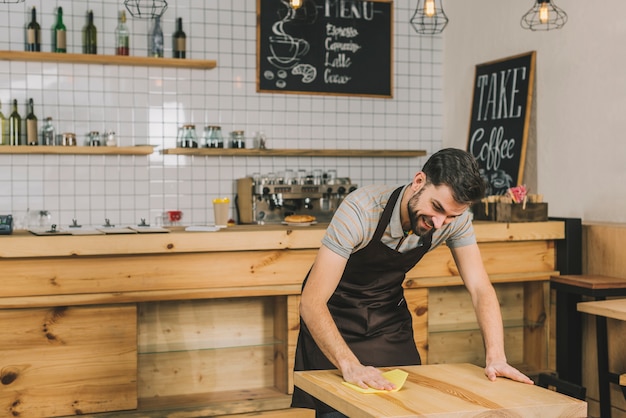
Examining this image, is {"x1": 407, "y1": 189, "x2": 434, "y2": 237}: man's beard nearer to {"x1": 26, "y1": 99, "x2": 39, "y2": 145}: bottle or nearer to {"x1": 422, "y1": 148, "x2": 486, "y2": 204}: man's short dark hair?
{"x1": 422, "y1": 148, "x2": 486, "y2": 204}: man's short dark hair

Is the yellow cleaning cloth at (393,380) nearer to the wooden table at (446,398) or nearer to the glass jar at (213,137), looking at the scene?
the wooden table at (446,398)

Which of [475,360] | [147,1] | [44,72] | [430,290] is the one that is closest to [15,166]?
[44,72]

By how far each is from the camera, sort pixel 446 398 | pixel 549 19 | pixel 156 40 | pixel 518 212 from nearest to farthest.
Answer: pixel 446 398
pixel 518 212
pixel 549 19
pixel 156 40

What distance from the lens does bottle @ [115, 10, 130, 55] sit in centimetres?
526

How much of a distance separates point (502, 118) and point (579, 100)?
71 centimetres

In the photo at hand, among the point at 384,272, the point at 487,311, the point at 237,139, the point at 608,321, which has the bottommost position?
the point at 608,321

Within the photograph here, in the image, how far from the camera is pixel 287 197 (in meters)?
5.23

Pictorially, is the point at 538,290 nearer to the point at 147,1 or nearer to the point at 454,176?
the point at 454,176

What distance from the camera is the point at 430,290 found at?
15.0ft

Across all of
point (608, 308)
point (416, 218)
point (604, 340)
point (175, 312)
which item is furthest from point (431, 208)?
point (175, 312)

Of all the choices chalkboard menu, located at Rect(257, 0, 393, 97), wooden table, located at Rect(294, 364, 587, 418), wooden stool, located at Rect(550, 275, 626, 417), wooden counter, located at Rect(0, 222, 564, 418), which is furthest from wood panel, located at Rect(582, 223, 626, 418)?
chalkboard menu, located at Rect(257, 0, 393, 97)

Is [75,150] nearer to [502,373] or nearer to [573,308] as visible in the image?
[573,308]

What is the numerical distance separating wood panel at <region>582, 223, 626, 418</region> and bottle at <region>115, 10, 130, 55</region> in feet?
10.3

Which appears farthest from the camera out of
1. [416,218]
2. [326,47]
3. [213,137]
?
[326,47]
